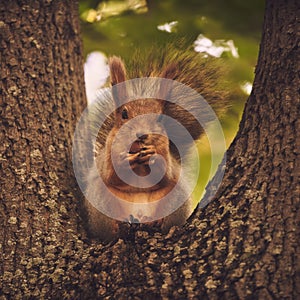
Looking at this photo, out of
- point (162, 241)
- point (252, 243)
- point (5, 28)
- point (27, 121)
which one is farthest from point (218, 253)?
point (5, 28)

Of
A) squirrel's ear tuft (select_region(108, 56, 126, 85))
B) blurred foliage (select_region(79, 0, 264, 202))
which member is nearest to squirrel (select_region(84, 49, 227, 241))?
squirrel's ear tuft (select_region(108, 56, 126, 85))

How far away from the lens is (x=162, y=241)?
6.48ft

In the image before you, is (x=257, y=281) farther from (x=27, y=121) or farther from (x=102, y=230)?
(x=27, y=121)

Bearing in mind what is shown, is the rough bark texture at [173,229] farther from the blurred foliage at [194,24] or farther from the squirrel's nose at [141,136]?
the blurred foliage at [194,24]

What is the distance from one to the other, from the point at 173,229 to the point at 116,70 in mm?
1056

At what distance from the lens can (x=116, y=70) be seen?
9.16 feet

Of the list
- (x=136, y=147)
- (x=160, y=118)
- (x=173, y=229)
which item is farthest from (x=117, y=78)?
(x=173, y=229)

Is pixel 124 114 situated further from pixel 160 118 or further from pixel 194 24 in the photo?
pixel 194 24

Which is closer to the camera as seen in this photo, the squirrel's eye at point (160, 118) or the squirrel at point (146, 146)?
the squirrel at point (146, 146)

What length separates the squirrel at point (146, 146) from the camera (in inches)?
98.3

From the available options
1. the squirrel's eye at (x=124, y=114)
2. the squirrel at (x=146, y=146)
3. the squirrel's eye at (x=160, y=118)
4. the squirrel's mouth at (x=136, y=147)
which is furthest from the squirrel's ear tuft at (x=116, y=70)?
the squirrel's mouth at (x=136, y=147)

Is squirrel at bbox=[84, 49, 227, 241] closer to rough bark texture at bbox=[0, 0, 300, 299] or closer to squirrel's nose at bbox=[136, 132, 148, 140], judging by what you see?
squirrel's nose at bbox=[136, 132, 148, 140]

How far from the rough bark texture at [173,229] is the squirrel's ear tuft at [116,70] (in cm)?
37

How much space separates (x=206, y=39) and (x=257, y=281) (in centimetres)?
188
